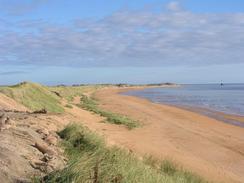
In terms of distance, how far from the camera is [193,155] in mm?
14305

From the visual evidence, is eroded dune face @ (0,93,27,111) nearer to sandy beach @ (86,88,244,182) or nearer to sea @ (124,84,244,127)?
sandy beach @ (86,88,244,182)

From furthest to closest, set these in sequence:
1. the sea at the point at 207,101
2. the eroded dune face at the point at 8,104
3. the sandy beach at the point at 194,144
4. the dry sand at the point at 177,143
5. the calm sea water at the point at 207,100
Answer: the calm sea water at the point at 207,100 < the sea at the point at 207,101 < the eroded dune face at the point at 8,104 < the sandy beach at the point at 194,144 < the dry sand at the point at 177,143

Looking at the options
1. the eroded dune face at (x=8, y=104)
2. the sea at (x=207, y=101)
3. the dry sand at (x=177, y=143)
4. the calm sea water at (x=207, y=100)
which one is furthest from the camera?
the calm sea water at (x=207, y=100)

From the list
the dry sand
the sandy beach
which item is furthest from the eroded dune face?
the sandy beach

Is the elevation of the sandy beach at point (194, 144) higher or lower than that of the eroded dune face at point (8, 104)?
lower

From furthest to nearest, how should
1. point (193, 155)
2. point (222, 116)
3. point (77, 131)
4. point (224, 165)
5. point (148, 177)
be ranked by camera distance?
point (222, 116)
point (193, 155)
point (224, 165)
point (77, 131)
point (148, 177)

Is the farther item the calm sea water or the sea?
the calm sea water

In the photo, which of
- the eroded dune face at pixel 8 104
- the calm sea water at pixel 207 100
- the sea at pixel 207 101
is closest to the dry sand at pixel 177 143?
the eroded dune face at pixel 8 104

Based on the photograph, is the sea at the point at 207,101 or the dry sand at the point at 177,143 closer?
the dry sand at the point at 177,143

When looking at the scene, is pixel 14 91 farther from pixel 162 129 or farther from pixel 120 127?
pixel 162 129

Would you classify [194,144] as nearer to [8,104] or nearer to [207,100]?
[8,104]

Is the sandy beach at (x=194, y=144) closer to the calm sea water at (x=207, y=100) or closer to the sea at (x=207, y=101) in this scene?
the sea at (x=207, y=101)

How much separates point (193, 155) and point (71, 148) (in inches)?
240

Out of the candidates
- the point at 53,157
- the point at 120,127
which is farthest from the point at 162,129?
the point at 53,157
